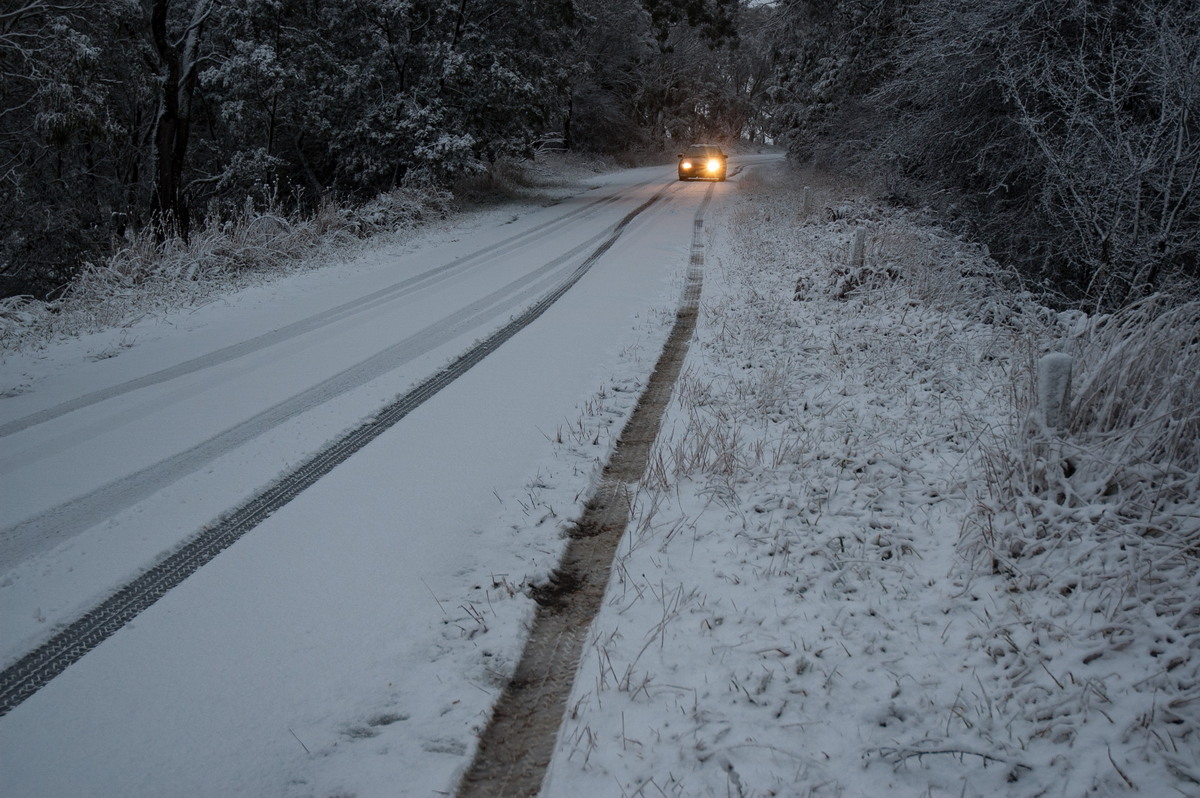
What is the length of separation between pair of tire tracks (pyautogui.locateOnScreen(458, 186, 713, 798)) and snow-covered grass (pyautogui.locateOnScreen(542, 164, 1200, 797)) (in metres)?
0.09

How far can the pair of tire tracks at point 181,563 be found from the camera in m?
2.85

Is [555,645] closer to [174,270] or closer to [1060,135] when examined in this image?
[174,270]

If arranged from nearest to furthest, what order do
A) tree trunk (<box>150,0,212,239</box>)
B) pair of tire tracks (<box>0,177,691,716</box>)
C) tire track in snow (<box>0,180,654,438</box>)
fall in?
1. pair of tire tracks (<box>0,177,691,716</box>)
2. tire track in snow (<box>0,180,654,438</box>)
3. tree trunk (<box>150,0,212,239</box>)

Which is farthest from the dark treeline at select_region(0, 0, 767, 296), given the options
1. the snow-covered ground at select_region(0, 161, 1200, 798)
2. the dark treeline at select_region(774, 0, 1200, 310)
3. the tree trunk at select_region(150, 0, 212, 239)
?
the dark treeline at select_region(774, 0, 1200, 310)

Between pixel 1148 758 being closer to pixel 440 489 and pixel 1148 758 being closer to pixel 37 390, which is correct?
pixel 440 489

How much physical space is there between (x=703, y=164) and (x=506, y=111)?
1307cm

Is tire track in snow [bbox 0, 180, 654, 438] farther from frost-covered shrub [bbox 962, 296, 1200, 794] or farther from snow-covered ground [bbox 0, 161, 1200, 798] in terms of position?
frost-covered shrub [bbox 962, 296, 1200, 794]

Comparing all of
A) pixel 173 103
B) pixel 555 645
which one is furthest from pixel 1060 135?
pixel 173 103

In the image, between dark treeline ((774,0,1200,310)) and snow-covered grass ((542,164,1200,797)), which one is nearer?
snow-covered grass ((542,164,1200,797))

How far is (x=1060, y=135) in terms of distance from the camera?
9930 millimetres

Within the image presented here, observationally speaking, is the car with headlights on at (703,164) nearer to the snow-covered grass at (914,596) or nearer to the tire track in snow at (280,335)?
the tire track in snow at (280,335)

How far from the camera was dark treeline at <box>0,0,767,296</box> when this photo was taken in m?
14.0

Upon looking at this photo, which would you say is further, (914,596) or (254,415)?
(254,415)

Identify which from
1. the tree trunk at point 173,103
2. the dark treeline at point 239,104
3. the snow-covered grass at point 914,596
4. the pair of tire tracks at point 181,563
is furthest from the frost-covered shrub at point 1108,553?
the tree trunk at point 173,103
